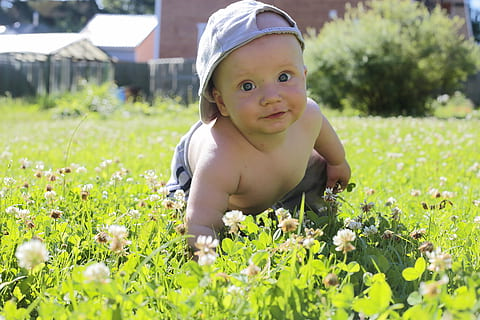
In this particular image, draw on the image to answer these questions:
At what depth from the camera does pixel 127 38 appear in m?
40.2

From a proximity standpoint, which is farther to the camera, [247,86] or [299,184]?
[299,184]

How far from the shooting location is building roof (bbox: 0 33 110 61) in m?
21.2

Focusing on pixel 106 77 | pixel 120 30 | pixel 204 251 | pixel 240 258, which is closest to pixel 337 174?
pixel 240 258

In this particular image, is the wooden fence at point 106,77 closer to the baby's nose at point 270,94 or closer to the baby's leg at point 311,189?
the baby's leg at point 311,189

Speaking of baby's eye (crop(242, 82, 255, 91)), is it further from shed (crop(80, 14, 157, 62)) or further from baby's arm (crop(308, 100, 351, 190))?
shed (crop(80, 14, 157, 62))

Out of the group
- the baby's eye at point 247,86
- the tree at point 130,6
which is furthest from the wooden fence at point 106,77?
the tree at point 130,6

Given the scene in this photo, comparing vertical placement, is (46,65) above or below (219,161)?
below

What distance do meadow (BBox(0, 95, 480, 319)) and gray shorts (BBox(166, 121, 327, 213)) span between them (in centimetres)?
16

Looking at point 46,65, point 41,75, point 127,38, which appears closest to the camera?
point 46,65

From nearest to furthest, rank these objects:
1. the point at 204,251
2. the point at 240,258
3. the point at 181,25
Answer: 1. the point at 204,251
2. the point at 240,258
3. the point at 181,25

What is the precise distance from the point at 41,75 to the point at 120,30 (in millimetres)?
20932

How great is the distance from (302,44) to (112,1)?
2473 inches

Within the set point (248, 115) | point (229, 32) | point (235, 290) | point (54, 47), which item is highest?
point (229, 32)

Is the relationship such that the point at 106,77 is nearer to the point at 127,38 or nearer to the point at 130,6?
the point at 127,38
